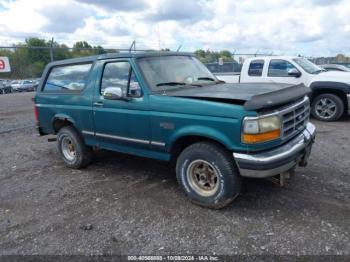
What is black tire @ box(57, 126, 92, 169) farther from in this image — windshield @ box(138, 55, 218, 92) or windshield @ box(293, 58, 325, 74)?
windshield @ box(293, 58, 325, 74)

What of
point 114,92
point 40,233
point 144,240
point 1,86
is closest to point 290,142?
point 144,240

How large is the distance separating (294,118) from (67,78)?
3.78 metres

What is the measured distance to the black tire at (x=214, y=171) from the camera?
3.58 metres

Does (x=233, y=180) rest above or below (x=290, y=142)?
below

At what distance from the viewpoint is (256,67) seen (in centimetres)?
987

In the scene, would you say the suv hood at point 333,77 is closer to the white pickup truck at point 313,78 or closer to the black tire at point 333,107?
the white pickup truck at point 313,78

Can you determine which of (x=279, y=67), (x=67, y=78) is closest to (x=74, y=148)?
(x=67, y=78)

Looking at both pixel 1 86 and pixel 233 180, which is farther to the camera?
pixel 1 86

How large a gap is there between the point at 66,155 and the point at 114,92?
2235mm

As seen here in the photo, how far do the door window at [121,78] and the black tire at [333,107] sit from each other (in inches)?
255

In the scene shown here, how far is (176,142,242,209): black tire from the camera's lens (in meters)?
3.58

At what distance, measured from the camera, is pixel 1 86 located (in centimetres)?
3312

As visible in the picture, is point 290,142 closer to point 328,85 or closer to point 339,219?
point 339,219

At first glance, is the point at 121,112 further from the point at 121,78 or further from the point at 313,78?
the point at 313,78
